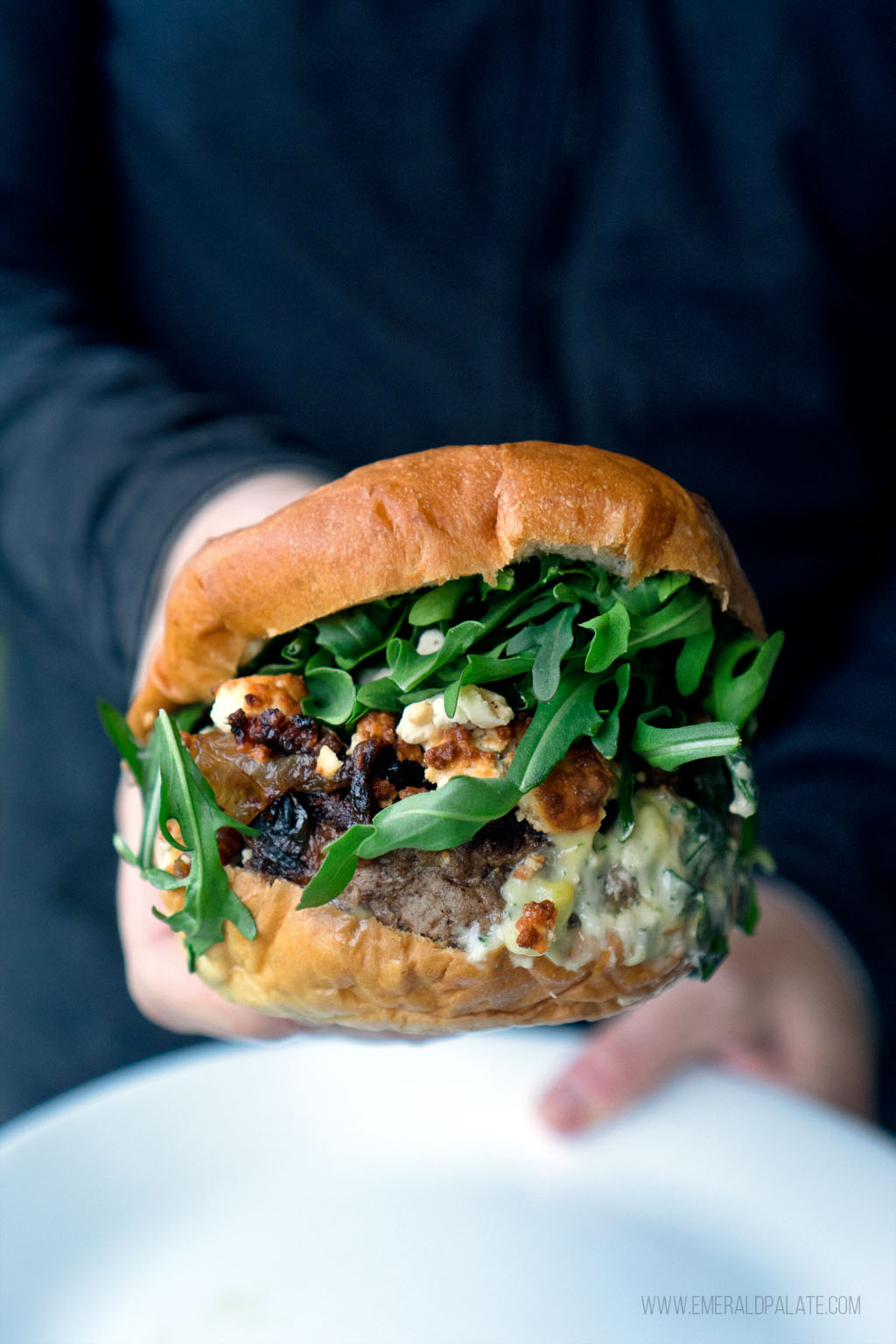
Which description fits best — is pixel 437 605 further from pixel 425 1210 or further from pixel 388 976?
pixel 425 1210

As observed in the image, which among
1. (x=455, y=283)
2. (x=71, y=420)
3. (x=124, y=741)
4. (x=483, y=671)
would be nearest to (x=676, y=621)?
(x=483, y=671)

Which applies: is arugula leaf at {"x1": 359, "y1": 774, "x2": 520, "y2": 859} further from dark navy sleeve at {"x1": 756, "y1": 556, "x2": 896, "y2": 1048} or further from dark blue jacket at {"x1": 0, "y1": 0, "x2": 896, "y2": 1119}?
dark navy sleeve at {"x1": 756, "y1": 556, "x2": 896, "y2": 1048}

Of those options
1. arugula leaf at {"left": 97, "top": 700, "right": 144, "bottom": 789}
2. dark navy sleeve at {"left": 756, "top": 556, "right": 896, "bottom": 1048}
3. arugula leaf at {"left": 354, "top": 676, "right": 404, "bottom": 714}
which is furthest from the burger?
dark navy sleeve at {"left": 756, "top": 556, "right": 896, "bottom": 1048}

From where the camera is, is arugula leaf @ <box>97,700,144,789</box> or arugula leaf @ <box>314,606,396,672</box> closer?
arugula leaf @ <box>314,606,396,672</box>

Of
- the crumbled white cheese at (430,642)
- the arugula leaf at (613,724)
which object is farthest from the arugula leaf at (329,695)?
the arugula leaf at (613,724)

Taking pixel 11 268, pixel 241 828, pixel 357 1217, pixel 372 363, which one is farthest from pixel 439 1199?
pixel 11 268

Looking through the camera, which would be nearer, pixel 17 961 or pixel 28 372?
pixel 28 372

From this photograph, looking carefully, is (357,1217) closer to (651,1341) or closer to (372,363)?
(651,1341)
